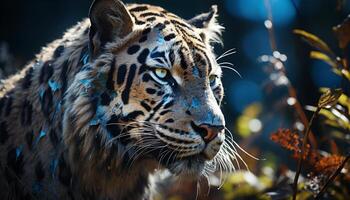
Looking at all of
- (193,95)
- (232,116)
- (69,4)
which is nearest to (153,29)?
(193,95)

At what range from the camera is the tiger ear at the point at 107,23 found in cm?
410

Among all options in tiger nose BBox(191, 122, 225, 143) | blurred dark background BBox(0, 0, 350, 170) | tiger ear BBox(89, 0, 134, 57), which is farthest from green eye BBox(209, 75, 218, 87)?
blurred dark background BBox(0, 0, 350, 170)

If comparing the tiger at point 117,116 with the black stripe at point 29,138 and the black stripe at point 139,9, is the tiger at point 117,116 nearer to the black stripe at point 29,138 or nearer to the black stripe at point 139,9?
the black stripe at point 29,138

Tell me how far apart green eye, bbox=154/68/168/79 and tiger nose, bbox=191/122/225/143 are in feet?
1.48

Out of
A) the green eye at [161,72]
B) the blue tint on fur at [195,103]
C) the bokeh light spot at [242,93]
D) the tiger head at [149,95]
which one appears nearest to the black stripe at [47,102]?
the tiger head at [149,95]

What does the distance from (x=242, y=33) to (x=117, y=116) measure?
996cm

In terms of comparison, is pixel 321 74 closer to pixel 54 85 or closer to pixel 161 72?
pixel 161 72

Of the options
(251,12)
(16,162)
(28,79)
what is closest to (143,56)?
(28,79)

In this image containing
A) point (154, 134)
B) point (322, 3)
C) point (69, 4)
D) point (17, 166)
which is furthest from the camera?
point (322, 3)

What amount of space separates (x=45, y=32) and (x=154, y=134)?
774cm

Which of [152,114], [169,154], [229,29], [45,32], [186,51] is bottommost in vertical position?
[229,29]

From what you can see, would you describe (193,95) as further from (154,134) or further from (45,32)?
(45,32)

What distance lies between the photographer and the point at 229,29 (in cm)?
1302

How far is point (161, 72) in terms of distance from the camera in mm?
4086
